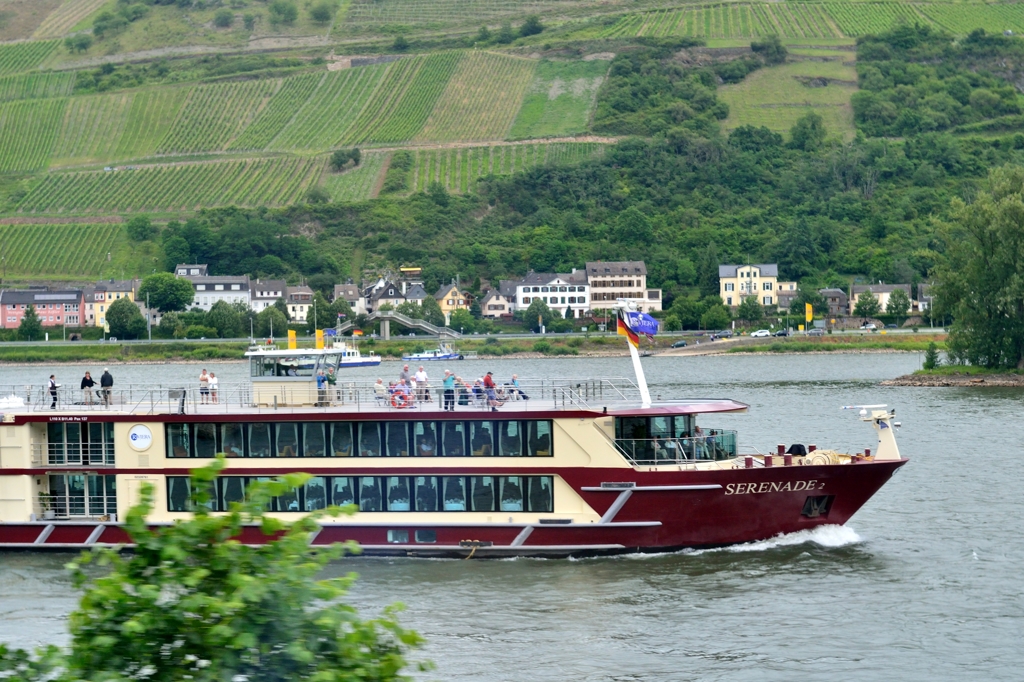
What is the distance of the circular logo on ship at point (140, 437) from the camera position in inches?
1155

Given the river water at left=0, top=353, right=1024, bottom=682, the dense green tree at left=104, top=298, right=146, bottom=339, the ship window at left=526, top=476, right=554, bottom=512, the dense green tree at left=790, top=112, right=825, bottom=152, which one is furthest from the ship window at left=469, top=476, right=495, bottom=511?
the dense green tree at left=790, top=112, right=825, bottom=152

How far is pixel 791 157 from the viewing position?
532 feet

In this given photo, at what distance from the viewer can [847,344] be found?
110 meters

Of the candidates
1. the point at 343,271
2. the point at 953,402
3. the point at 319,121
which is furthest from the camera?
the point at 319,121

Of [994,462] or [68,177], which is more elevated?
[68,177]

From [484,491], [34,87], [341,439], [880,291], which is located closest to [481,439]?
[484,491]

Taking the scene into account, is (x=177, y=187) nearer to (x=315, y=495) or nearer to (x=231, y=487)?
(x=231, y=487)

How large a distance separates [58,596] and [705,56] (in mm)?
172065

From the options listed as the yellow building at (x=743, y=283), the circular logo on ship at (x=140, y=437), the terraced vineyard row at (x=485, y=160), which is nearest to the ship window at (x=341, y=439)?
the circular logo on ship at (x=140, y=437)

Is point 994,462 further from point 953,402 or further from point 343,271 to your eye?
point 343,271

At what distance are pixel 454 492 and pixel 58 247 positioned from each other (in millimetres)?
128849

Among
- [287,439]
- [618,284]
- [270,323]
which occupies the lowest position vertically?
[287,439]

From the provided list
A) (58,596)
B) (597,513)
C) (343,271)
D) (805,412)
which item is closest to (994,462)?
(805,412)

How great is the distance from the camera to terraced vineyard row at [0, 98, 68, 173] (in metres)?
174
